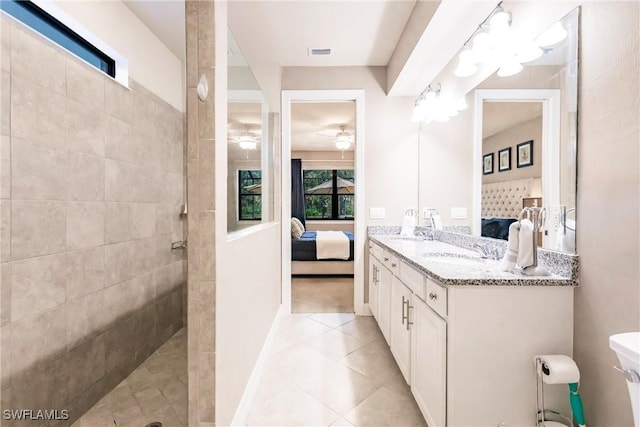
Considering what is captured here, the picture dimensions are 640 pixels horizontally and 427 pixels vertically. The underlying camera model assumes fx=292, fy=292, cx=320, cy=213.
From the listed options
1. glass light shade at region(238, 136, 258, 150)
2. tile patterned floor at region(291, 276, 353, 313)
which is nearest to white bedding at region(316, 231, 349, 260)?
tile patterned floor at region(291, 276, 353, 313)

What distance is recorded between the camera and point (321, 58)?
115 inches

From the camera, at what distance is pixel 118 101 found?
163 cm

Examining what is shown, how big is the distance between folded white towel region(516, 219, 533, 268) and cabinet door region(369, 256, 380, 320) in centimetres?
138

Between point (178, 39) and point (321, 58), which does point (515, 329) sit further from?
point (321, 58)

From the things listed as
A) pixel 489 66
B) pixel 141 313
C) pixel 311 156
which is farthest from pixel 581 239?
pixel 311 156

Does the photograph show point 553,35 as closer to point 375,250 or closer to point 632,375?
point 632,375

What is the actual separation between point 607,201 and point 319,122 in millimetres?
4587

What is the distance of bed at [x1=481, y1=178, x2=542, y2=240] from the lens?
1.56 meters

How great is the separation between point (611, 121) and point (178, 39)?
76.8 inches

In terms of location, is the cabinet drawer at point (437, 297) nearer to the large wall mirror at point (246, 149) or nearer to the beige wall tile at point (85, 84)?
the large wall mirror at point (246, 149)

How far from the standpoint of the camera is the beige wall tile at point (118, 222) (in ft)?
5.27

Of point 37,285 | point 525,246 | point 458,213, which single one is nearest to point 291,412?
point 37,285

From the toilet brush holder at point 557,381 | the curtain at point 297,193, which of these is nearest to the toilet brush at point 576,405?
the toilet brush holder at point 557,381

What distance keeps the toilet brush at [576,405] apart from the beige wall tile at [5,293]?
7.17 ft
